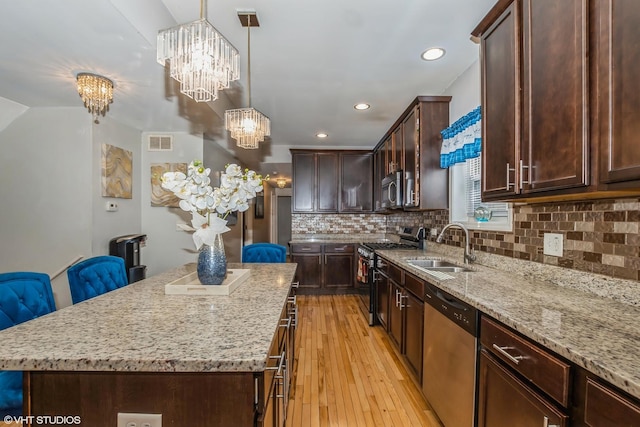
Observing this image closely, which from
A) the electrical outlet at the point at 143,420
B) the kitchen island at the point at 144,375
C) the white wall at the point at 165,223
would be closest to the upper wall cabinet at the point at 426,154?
the kitchen island at the point at 144,375

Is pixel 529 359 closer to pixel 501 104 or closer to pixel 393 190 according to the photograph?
pixel 501 104

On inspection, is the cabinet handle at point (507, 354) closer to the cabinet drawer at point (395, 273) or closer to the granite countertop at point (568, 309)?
the granite countertop at point (568, 309)

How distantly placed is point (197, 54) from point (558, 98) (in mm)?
1664

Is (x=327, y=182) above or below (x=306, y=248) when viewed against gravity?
above

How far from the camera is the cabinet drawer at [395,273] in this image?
2545 millimetres

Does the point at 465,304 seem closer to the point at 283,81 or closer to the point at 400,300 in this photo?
the point at 400,300

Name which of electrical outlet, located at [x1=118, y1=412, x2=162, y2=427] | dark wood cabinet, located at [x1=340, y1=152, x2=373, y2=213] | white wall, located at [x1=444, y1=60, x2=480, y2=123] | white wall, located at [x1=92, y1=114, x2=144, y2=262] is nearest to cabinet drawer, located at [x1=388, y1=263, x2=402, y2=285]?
white wall, located at [x1=444, y1=60, x2=480, y2=123]

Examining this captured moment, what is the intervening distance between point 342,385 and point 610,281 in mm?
1768

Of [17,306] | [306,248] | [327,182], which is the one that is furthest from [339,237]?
[17,306]

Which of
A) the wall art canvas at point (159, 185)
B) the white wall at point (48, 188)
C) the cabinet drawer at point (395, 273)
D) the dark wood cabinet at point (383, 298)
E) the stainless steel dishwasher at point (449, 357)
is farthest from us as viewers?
the wall art canvas at point (159, 185)

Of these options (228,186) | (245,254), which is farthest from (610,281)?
(245,254)

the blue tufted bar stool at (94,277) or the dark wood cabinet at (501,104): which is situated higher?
the dark wood cabinet at (501,104)

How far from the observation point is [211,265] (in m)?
1.55

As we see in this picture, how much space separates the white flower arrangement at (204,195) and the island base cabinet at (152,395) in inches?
28.0
